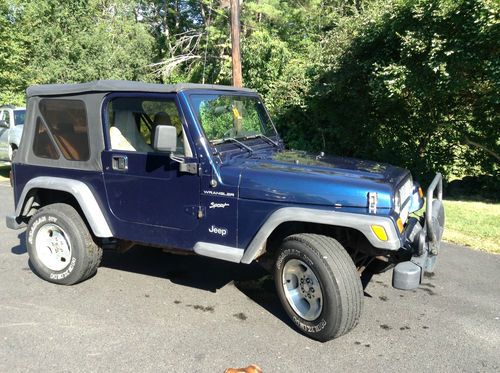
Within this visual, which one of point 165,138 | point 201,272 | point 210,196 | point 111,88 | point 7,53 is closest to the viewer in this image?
point 165,138

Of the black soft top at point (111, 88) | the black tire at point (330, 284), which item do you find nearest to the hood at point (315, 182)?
the black tire at point (330, 284)

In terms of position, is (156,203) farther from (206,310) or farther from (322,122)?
(322,122)

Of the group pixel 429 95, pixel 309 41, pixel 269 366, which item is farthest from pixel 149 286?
pixel 309 41

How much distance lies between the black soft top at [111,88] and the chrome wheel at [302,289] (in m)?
1.77

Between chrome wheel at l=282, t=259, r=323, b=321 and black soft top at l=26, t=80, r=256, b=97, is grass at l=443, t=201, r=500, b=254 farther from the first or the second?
black soft top at l=26, t=80, r=256, b=97

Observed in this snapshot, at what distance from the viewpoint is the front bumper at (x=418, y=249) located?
3309 millimetres

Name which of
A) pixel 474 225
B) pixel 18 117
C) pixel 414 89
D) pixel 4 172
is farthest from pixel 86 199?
pixel 4 172

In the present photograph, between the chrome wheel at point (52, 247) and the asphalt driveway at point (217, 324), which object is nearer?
the asphalt driveway at point (217, 324)

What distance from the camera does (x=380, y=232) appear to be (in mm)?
3250

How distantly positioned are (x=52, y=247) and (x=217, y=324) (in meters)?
1.99

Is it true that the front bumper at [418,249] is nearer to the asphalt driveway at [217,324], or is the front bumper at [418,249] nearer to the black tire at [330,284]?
the black tire at [330,284]

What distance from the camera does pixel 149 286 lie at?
462cm

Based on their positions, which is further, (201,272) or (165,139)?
(201,272)

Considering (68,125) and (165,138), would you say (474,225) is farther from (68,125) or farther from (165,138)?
(68,125)
